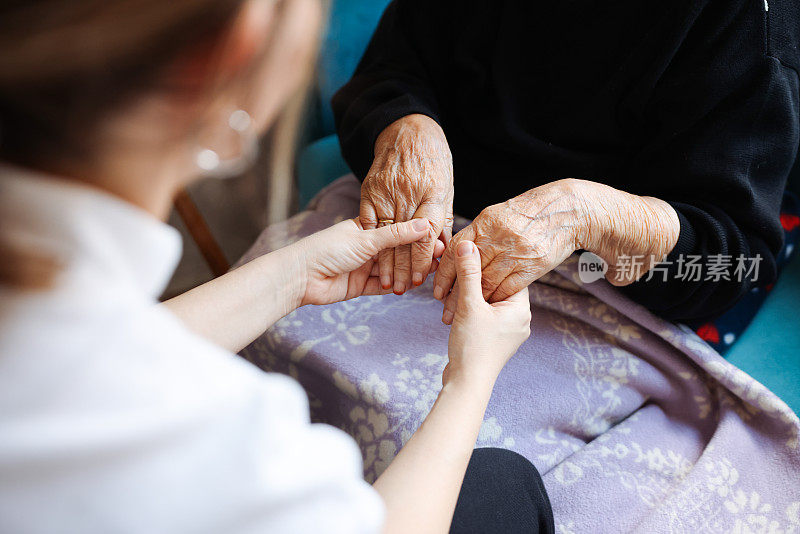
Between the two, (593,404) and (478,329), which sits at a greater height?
(478,329)

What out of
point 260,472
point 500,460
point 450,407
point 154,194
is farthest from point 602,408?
point 154,194

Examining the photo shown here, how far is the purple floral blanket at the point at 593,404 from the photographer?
0.82 m

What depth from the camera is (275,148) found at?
0.58 meters

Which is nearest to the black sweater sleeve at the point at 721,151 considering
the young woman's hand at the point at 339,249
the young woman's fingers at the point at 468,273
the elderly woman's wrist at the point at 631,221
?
the elderly woman's wrist at the point at 631,221

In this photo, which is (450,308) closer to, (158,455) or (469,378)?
(469,378)

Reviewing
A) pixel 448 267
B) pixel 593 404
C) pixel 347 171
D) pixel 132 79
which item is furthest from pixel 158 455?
pixel 347 171

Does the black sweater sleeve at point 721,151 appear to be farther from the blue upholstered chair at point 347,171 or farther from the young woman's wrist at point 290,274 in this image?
the young woman's wrist at point 290,274

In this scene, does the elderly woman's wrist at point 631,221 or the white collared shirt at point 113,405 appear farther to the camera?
the elderly woman's wrist at point 631,221

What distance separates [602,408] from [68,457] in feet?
2.67

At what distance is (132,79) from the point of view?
1.15 feet

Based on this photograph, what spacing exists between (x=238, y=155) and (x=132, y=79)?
0.53 feet

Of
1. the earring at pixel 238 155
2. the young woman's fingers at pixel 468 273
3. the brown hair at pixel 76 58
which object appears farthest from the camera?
the young woman's fingers at pixel 468 273

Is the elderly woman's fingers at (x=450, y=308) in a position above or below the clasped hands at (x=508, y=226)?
below

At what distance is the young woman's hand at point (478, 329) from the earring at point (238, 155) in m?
0.38
